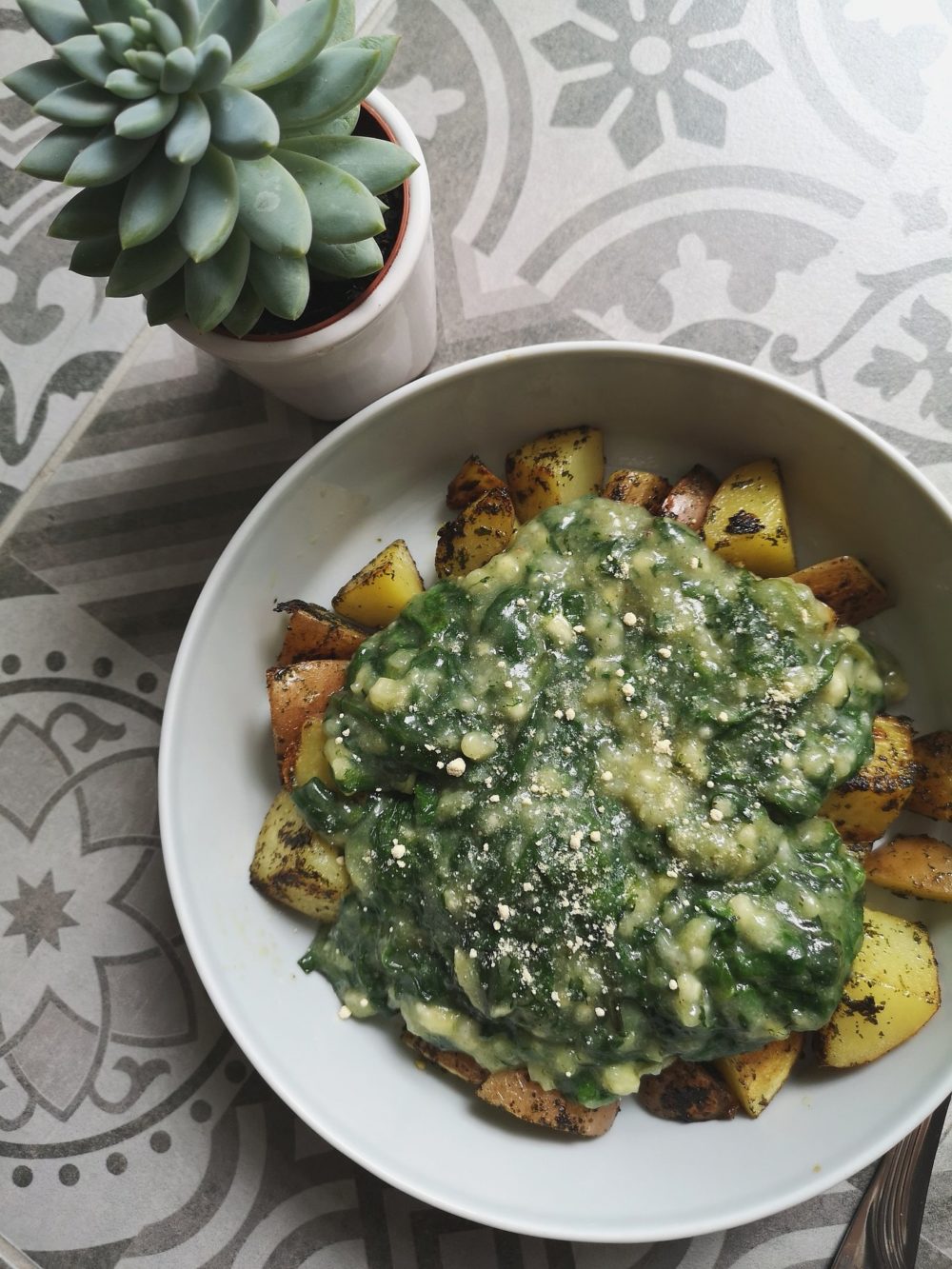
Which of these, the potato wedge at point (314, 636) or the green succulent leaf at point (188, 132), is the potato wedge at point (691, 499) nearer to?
the potato wedge at point (314, 636)

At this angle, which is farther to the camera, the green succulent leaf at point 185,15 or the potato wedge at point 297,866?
the potato wedge at point 297,866

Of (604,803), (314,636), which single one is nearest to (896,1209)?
(604,803)

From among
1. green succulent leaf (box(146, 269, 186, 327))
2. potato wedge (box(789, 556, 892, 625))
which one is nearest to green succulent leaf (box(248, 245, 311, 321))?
green succulent leaf (box(146, 269, 186, 327))

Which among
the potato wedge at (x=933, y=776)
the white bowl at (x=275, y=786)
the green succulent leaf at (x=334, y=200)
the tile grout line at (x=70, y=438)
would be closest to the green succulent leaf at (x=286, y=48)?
the green succulent leaf at (x=334, y=200)

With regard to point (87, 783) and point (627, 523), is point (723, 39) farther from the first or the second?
point (87, 783)

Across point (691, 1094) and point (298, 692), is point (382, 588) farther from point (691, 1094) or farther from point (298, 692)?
point (691, 1094)

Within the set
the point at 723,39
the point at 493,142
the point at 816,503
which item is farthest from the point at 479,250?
the point at 816,503
